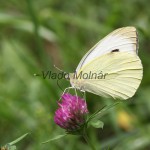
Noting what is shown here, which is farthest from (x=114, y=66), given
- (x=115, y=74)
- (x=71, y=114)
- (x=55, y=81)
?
→ (x=55, y=81)

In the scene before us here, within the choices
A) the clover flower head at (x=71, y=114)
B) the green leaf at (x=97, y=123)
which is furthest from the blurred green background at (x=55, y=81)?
the green leaf at (x=97, y=123)

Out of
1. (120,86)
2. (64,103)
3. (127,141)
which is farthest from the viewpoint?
(127,141)

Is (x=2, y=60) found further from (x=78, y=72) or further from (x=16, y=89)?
(x=78, y=72)

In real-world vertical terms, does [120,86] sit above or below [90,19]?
above

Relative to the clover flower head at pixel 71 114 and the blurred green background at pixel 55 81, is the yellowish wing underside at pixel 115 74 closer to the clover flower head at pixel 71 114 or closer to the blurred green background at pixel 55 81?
the clover flower head at pixel 71 114

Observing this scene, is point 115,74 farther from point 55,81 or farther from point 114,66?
point 55,81


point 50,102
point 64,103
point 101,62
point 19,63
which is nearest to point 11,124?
point 50,102

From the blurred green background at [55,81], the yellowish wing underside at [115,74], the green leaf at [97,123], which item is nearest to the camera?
the green leaf at [97,123]
